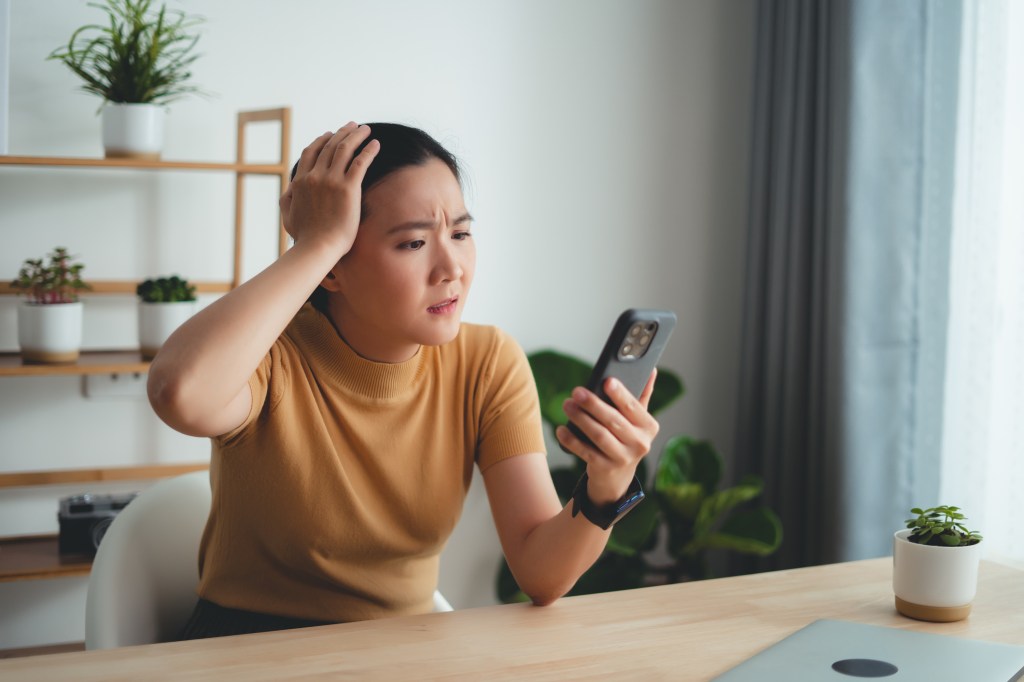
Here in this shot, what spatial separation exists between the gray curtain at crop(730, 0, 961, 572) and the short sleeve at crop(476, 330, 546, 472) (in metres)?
1.33

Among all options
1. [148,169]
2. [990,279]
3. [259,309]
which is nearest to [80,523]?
[148,169]

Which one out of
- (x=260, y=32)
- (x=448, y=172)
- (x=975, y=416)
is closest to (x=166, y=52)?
(x=260, y=32)

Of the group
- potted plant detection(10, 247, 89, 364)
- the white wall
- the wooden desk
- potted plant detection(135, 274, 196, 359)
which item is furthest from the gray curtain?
potted plant detection(10, 247, 89, 364)

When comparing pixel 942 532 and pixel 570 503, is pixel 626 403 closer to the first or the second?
pixel 570 503

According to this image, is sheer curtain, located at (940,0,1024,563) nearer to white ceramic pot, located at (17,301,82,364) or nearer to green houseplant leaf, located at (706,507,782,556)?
green houseplant leaf, located at (706,507,782,556)

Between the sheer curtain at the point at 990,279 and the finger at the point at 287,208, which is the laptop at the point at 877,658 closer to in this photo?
the finger at the point at 287,208

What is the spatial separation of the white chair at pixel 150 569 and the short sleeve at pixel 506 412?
239 millimetres

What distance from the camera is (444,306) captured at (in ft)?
3.89

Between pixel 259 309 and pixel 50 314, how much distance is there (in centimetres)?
127

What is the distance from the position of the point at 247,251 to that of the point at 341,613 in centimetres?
146

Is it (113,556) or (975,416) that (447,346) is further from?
(975,416)

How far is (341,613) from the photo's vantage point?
123cm

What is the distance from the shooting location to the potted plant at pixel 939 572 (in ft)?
3.47

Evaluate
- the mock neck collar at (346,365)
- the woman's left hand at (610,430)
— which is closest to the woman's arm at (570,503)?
the woman's left hand at (610,430)
